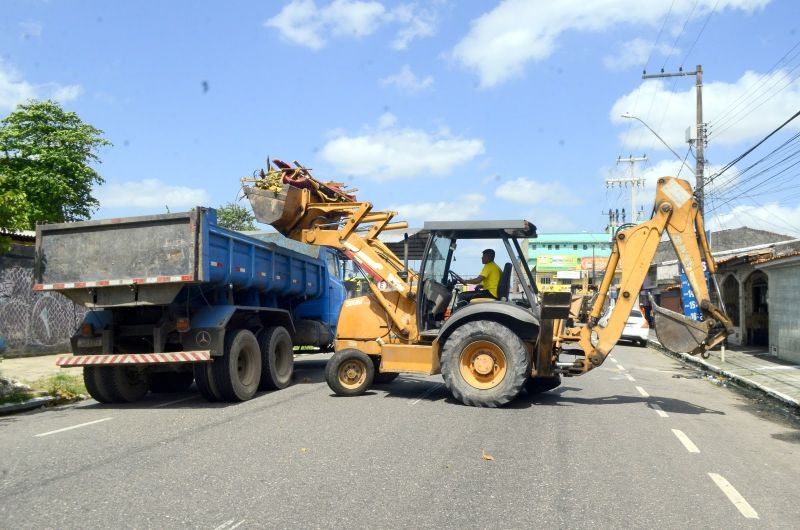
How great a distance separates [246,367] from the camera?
10766 mm

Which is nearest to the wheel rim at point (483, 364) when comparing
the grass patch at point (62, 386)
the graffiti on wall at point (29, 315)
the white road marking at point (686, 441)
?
the white road marking at point (686, 441)

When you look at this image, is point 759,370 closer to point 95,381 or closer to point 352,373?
point 352,373

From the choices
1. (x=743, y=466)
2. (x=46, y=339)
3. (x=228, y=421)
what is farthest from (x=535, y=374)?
(x=46, y=339)

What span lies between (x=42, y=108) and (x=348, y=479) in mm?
32776

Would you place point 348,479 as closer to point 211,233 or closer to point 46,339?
point 211,233

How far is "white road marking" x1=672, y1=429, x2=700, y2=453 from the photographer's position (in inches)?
285

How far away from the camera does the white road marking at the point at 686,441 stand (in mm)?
7250

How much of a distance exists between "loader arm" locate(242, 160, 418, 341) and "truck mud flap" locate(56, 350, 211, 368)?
3.06 metres

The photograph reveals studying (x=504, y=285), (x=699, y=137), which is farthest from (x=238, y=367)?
(x=699, y=137)

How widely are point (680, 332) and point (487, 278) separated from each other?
2.94m

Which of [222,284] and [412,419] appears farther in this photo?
[222,284]

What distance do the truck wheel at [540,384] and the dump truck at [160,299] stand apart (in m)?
4.31

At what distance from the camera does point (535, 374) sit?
10.0m

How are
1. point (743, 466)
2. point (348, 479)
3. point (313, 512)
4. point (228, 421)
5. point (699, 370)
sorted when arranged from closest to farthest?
point (313, 512) < point (348, 479) < point (743, 466) < point (228, 421) < point (699, 370)
